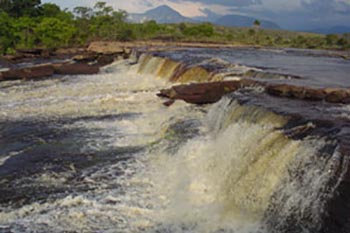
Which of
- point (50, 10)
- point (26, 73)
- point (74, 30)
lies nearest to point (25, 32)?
point (74, 30)

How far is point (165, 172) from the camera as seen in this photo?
1035 centimetres

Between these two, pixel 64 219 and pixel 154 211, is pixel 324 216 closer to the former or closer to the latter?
pixel 154 211

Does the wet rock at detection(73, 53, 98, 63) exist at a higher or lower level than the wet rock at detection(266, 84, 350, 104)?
lower

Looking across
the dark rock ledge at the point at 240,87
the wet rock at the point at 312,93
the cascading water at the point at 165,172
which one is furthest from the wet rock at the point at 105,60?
the wet rock at the point at 312,93

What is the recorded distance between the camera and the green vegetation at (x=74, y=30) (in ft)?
146

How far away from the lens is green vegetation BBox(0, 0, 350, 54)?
44559 millimetres

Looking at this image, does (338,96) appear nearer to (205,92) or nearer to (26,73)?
(205,92)

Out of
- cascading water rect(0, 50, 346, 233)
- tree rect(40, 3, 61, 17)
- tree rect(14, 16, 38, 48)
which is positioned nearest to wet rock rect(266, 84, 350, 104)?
cascading water rect(0, 50, 346, 233)

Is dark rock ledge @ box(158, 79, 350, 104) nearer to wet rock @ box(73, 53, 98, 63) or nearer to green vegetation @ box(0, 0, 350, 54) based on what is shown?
wet rock @ box(73, 53, 98, 63)

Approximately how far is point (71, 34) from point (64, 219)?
40.8 meters

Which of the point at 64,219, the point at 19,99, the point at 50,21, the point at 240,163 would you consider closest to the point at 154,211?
the point at 64,219

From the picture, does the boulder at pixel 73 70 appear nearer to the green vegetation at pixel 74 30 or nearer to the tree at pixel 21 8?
the green vegetation at pixel 74 30

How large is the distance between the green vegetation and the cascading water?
28108 millimetres

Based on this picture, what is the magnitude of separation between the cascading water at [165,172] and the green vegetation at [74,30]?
2811 centimetres
